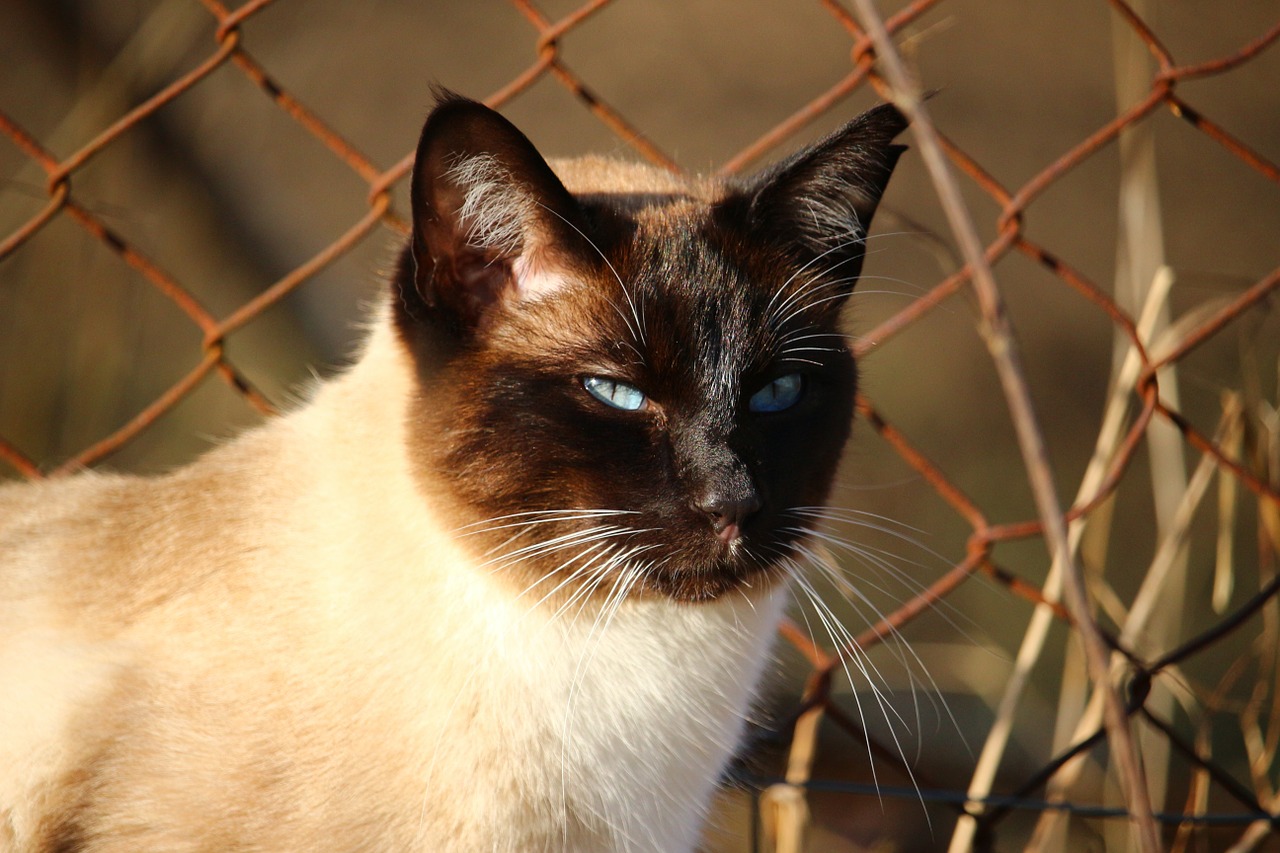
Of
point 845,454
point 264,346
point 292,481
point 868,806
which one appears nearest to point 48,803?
point 292,481

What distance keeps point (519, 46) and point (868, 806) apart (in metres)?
2.33

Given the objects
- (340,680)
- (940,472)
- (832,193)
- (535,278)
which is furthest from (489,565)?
(940,472)

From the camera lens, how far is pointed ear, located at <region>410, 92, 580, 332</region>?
1.37 meters

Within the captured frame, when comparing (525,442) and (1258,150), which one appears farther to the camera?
(1258,150)

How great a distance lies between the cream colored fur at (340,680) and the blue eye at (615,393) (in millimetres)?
268

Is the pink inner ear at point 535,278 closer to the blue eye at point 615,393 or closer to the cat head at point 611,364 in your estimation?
the cat head at point 611,364

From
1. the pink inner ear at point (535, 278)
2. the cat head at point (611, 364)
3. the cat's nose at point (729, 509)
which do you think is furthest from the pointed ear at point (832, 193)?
the cat's nose at point (729, 509)

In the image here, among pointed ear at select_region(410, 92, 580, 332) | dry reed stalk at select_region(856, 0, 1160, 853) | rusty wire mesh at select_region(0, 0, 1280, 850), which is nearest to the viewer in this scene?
dry reed stalk at select_region(856, 0, 1160, 853)

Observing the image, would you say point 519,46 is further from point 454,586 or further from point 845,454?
point 454,586

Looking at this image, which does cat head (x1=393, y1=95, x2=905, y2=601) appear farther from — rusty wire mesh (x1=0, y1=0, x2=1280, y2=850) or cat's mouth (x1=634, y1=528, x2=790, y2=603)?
rusty wire mesh (x1=0, y1=0, x2=1280, y2=850)

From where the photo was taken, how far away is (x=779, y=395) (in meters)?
1.56

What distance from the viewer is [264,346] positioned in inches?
154

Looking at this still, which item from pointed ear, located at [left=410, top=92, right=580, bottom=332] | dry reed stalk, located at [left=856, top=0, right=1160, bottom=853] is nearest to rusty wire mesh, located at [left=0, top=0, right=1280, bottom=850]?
pointed ear, located at [left=410, top=92, right=580, bottom=332]

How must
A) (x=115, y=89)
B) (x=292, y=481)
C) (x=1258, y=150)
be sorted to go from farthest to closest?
(x=1258, y=150) → (x=115, y=89) → (x=292, y=481)
